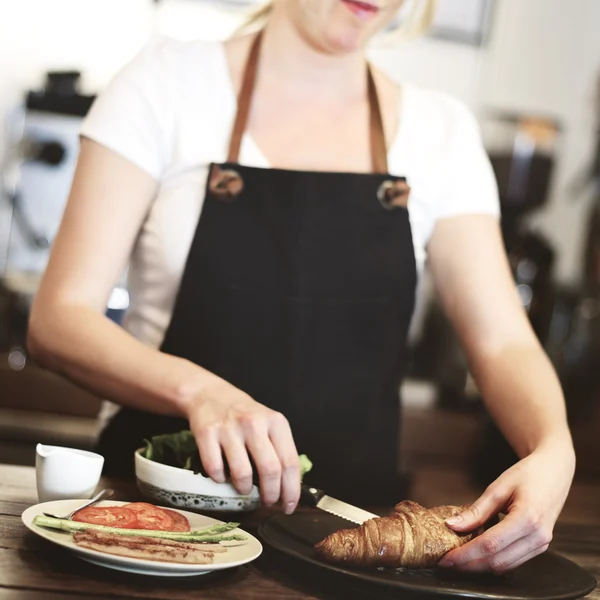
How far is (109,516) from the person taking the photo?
3.13ft

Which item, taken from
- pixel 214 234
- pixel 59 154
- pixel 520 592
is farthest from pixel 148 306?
pixel 59 154

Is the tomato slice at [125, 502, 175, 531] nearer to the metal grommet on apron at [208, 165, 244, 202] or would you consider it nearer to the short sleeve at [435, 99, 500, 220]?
the metal grommet on apron at [208, 165, 244, 202]

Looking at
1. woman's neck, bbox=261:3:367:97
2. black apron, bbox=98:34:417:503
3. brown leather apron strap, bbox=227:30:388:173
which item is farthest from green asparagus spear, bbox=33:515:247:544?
woman's neck, bbox=261:3:367:97

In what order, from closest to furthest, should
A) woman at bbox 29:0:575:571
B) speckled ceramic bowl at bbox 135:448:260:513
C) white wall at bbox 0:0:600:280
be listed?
speckled ceramic bowl at bbox 135:448:260:513, woman at bbox 29:0:575:571, white wall at bbox 0:0:600:280

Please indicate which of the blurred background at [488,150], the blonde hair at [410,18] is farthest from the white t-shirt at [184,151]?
the blurred background at [488,150]

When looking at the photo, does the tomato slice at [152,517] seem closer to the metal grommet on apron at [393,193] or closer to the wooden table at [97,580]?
the wooden table at [97,580]

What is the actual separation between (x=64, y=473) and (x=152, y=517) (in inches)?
5.7

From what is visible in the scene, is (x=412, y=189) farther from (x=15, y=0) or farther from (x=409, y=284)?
(x=15, y=0)

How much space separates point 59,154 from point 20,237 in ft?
0.99

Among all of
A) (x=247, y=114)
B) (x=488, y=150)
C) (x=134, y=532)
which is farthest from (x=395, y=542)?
(x=488, y=150)

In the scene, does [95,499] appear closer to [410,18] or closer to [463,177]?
[463,177]

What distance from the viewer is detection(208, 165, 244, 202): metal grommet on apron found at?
4.76 ft

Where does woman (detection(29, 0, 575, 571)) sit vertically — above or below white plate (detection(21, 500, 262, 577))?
above

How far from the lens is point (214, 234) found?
1450mm
